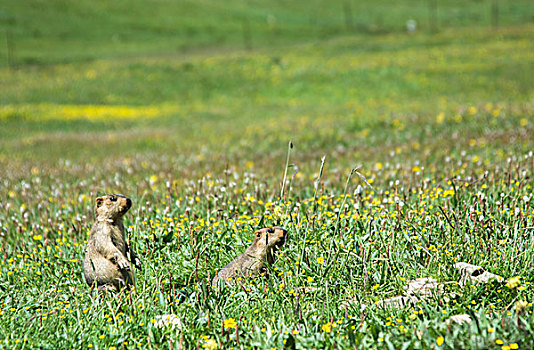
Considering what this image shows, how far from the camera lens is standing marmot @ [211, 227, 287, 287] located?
13.1 feet

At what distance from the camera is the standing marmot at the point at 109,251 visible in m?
3.97

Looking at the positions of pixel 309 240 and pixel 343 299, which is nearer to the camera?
pixel 343 299

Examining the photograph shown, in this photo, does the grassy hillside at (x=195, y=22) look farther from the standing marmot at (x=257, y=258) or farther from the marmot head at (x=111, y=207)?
the standing marmot at (x=257, y=258)

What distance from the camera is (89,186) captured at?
8.20 m

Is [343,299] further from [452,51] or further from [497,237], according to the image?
[452,51]

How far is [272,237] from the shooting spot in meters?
4.06

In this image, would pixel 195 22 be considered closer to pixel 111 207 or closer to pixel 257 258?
pixel 111 207

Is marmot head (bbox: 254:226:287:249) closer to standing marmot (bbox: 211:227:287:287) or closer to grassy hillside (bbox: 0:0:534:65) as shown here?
standing marmot (bbox: 211:227:287:287)

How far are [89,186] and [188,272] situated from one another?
4603mm

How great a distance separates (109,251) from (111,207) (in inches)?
14.6

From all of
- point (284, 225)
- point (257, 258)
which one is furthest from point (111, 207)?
point (284, 225)

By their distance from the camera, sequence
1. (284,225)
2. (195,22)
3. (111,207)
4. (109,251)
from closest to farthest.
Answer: (109,251) < (111,207) < (284,225) < (195,22)

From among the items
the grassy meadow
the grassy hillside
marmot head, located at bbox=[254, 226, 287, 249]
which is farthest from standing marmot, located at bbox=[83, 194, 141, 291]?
the grassy hillside

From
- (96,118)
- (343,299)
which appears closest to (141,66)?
(96,118)
